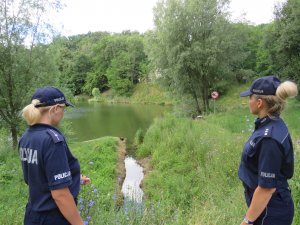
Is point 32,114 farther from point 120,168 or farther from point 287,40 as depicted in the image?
point 287,40

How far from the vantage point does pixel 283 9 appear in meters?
21.5

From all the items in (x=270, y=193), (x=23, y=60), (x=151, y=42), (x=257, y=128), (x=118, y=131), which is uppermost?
(x=151, y=42)

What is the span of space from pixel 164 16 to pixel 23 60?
12232 mm

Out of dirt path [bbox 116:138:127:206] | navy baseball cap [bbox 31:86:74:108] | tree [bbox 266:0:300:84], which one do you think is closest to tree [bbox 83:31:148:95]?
tree [bbox 266:0:300:84]

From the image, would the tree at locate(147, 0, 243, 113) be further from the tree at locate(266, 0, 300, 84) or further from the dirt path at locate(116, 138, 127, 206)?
the dirt path at locate(116, 138, 127, 206)

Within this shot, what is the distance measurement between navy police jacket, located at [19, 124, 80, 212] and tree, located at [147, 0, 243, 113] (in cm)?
1815

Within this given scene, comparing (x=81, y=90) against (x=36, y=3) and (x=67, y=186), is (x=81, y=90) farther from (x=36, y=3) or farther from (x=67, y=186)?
(x=67, y=186)

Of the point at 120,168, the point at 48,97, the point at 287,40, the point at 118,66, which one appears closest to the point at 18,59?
the point at 120,168

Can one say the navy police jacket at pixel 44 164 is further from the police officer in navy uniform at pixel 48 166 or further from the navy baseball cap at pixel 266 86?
the navy baseball cap at pixel 266 86

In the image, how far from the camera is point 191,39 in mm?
21078

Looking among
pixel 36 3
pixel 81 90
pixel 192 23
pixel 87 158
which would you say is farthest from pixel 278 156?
pixel 81 90

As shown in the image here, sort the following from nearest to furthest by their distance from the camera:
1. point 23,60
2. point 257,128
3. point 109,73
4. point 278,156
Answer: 1. point 278,156
2. point 257,128
3. point 23,60
4. point 109,73

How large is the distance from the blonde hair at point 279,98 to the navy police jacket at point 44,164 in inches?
71.9

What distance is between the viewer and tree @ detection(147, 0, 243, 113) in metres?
20.5
